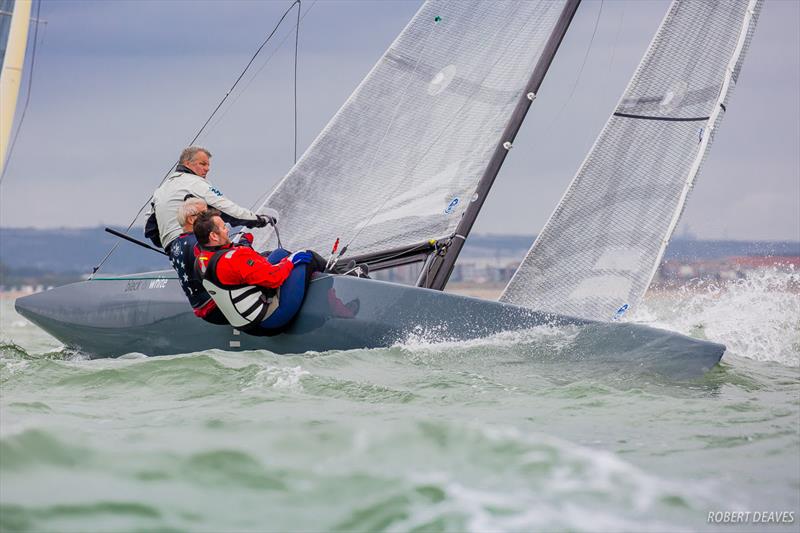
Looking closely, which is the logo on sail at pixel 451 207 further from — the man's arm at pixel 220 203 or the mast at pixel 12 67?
the mast at pixel 12 67

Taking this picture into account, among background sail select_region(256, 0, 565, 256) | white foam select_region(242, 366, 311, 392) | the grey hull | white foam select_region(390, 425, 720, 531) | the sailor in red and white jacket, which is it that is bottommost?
white foam select_region(390, 425, 720, 531)

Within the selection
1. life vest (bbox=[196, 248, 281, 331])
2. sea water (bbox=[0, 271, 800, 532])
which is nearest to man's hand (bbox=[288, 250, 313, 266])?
life vest (bbox=[196, 248, 281, 331])

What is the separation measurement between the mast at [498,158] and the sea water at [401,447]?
3.97ft

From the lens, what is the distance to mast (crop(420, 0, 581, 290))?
20.1 feet

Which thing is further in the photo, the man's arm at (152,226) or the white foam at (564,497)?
the man's arm at (152,226)

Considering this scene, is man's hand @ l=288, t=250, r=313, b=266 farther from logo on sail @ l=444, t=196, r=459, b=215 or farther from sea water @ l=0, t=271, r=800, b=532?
logo on sail @ l=444, t=196, r=459, b=215

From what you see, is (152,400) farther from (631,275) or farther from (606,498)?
(631,275)

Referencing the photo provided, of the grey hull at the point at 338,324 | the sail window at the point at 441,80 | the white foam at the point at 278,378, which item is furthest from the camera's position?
the sail window at the point at 441,80

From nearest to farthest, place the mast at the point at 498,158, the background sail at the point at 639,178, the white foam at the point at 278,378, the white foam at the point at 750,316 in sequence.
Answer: the white foam at the point at 278,378
the white foam at the point at 750,316
the background sail at the point at 639,178
the mast at the point at 498,158

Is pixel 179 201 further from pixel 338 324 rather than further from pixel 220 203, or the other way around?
pixel 338 324

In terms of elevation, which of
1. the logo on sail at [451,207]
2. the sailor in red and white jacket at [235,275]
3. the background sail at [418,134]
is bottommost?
the sailor in red and white jacket at [235,275]

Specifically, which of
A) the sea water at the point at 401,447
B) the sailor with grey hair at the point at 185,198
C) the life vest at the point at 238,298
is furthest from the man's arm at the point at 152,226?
the sea water at the point at 401,447

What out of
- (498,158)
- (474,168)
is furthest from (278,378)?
(498,158)

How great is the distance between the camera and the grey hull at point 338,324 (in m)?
4.87
